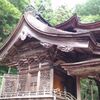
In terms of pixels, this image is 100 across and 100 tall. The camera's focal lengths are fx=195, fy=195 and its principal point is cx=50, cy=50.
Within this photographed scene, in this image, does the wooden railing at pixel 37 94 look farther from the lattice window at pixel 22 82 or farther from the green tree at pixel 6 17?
the green tree at pixel 6 17

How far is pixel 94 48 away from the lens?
6508 millimetres

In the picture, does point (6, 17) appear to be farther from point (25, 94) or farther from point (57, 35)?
point (57, 35)

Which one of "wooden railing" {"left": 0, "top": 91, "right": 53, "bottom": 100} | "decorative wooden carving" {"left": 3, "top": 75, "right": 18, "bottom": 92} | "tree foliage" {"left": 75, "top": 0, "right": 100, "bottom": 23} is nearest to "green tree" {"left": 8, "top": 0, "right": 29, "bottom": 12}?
"tree foliage" {"left": 75, "top": 0, "right": 100, "bottom": 23}

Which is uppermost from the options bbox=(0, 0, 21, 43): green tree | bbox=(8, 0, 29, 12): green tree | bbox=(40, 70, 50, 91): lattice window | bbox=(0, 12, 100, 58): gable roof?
bbox=(8, 0, 29, 12): green tree

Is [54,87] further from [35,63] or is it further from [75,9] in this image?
[75,9]

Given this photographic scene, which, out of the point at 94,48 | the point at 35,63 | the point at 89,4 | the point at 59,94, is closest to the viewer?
the point at 94,48

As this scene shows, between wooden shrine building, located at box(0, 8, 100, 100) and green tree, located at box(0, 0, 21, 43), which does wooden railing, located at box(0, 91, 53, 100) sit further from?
green tree, located at box(0, 0, 21, 43)

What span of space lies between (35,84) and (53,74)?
1.01 metres

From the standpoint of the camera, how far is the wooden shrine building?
6.48 m

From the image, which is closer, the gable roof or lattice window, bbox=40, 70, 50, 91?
the gable roof

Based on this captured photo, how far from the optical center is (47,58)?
7941 millimetres

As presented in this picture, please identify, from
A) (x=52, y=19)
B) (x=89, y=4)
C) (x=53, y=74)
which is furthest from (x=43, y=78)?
(x=89, y=4)

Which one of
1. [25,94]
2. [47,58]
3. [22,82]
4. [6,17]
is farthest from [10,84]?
[6,17]

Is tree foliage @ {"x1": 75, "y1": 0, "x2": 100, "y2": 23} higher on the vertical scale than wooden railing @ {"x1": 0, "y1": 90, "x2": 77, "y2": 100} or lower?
higher
